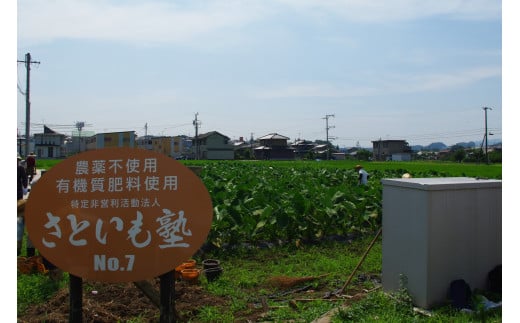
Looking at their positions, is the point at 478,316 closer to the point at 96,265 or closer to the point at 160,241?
the point at 160,241

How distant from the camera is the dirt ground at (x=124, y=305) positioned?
5098 millimetres

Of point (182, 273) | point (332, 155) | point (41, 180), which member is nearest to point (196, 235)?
point (41, 180)

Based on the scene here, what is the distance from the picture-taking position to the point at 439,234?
5062mm

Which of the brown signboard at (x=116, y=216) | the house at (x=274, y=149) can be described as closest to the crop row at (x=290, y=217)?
the brown signboard at (x=116, y=216)

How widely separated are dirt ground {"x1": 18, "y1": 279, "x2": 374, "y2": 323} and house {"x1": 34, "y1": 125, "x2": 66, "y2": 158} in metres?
67.9

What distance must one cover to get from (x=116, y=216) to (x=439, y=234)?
3324 mm

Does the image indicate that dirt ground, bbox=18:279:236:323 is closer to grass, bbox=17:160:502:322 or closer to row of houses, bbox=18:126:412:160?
grass, bbox=17:160:502:322

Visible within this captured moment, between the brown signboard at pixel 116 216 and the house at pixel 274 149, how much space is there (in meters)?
75.1

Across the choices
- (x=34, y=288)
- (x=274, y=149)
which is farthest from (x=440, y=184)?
(x=274, y=149)

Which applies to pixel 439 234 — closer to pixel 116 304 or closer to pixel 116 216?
pixel 116 216

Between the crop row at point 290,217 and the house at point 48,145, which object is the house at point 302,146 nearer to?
the house at point 48,145

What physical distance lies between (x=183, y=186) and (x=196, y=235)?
0.44 metres

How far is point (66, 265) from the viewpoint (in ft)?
13.1

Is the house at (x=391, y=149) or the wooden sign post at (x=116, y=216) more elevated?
the house at (x=391, y=149)
